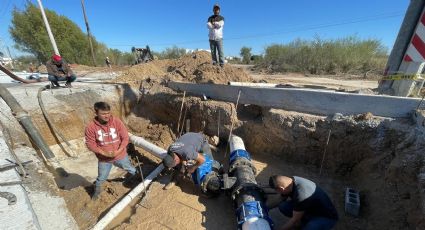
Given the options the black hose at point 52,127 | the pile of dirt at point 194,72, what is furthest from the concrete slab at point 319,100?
the black hose at point 52,127

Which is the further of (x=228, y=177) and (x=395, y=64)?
(x=395, y=64)

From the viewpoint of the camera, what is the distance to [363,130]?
332 cm

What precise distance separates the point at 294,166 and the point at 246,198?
1718 mm

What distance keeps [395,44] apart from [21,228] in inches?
224

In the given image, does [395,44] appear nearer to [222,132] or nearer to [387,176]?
[387,176]

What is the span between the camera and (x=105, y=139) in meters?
3.43

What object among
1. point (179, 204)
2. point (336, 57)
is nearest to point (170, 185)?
point (179, 204)

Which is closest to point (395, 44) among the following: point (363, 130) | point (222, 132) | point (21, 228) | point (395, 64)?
point (395, 64)

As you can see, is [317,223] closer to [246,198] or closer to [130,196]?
[246,198]

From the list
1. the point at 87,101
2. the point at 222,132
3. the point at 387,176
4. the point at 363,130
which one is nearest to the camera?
the point at 387,176

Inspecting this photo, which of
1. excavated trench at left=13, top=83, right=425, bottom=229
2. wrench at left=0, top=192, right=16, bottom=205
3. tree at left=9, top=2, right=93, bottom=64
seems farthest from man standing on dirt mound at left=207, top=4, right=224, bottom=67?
tree at left=9, top=2, right=93, bottom=64

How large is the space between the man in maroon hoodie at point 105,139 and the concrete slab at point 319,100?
2.65 meters

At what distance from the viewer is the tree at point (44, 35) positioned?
22.3 metres

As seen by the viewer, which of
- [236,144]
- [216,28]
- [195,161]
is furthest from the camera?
[216,28]
